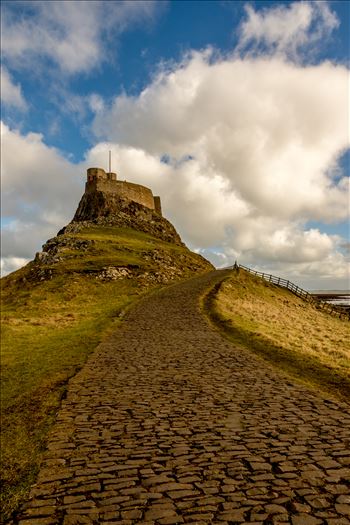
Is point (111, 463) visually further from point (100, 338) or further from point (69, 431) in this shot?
point (100, 338)

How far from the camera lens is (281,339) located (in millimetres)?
24281

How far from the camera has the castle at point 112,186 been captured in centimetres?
9501

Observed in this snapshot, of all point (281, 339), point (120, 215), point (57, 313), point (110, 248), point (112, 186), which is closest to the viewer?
point (281, 339)

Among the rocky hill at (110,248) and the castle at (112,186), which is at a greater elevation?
the castle at (112,186)

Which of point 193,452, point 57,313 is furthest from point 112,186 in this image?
point 193,452

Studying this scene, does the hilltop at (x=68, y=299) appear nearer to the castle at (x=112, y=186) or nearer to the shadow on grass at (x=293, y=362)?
the castle at (x=112, y=186)

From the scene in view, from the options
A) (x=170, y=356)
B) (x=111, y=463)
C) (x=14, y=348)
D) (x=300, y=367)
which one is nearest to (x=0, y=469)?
(x=111, y=463)

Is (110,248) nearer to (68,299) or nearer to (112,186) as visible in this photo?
(68,299)

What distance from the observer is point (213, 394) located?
12273 millimetres

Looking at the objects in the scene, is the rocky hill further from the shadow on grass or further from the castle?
the shadow on grass

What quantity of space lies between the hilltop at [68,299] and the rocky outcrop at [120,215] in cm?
25

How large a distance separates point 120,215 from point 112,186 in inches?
349

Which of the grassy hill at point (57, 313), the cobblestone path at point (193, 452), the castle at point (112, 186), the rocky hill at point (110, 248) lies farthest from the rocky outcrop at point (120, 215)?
the cobblestone path at point (193, 452)

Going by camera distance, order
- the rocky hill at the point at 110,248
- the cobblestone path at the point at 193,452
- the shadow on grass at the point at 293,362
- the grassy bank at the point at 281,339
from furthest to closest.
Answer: the rocky hill at the point at 110,248
the grassy bank at the point at 281,339
the shadow on grass at the point at 293,362
the cobblestone path at the point at 193,452
